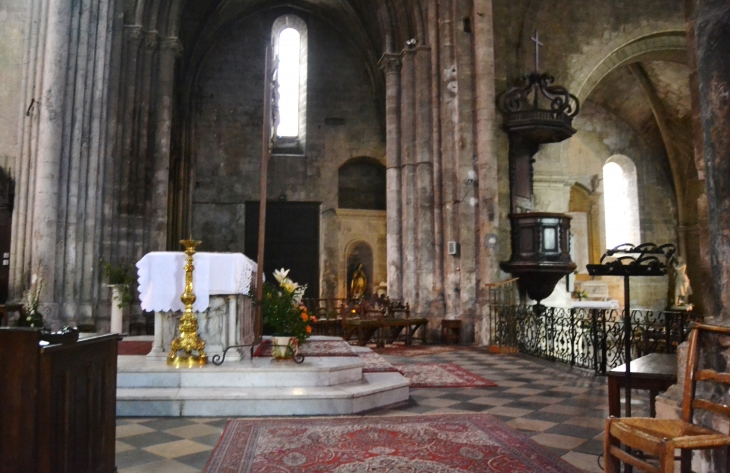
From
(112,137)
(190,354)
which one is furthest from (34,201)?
(190,354)

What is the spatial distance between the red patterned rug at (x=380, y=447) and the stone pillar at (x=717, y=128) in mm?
1524

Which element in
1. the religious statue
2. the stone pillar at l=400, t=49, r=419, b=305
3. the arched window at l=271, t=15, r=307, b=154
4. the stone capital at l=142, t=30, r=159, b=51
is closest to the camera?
the stone capital at l=142, t=30, r=159, b=51

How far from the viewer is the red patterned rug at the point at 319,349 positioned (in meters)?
7.29

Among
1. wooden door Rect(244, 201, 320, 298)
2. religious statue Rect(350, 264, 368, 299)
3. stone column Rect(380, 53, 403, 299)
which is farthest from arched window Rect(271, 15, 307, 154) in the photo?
stone column Rect(380, 53, 403, 299)

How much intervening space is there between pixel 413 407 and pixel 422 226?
9.16 meters

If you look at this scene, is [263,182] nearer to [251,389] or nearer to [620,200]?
[251,389]

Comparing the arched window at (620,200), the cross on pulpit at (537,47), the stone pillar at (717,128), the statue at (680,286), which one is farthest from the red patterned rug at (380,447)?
the arched window at (620,200)

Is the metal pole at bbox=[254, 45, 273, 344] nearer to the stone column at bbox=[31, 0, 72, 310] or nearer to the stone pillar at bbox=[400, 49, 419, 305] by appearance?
the stone column at bbox=[31, 0, 72, 310]

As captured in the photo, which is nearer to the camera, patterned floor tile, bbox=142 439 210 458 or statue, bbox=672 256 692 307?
patterned floor tile, bbox=142 439 210 458

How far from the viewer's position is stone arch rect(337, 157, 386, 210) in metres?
21.4

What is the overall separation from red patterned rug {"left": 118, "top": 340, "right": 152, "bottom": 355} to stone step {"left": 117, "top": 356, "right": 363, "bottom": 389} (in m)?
1.42

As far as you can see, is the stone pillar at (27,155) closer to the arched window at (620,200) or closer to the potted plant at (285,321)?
the potted plant at (285,321)

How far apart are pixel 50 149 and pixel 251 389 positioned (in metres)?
7.45

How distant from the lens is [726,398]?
10.5 ft
